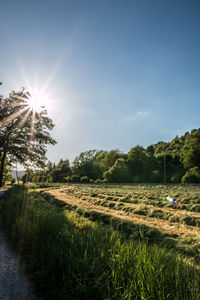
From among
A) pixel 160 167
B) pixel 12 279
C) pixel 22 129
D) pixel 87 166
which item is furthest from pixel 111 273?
pixel 87 166

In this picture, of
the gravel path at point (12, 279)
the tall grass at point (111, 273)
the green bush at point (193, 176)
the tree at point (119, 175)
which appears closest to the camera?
the tall grass at point (111, 273)

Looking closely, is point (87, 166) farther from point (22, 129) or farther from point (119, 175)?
point (22, 129)

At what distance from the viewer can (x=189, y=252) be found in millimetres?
5176

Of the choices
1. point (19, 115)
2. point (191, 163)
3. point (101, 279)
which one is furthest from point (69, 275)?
point (191, 163)

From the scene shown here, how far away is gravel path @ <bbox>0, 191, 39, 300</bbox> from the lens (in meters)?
2.82

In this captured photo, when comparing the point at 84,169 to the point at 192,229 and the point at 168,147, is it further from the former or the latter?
the point at 192,229

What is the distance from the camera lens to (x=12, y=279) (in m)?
3.27

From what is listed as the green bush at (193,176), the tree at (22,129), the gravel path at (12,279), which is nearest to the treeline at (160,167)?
the green bush at (193,176)

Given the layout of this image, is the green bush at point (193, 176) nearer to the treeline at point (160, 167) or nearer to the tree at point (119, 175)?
the treeline at point (160, 167)

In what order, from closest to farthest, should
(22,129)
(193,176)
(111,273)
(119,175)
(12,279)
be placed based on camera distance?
(111,273), (12,279), (22,129), (193,176), (119,175)

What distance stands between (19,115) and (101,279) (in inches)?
707

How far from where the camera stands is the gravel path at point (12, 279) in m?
2.82

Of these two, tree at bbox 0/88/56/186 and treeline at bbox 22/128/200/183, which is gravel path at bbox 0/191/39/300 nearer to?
tree at bbox 0/88/56/186

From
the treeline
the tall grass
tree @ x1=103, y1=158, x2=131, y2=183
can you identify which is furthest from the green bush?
the tall grass
